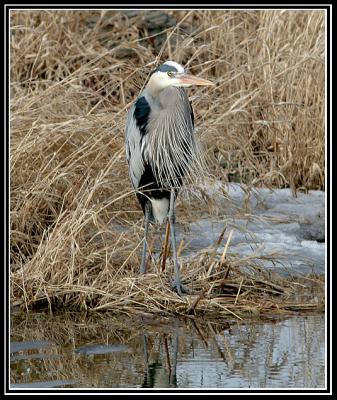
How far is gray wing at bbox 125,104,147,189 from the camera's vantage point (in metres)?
6.05

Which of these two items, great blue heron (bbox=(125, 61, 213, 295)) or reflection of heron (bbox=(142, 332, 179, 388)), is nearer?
reflection of heron (bbox=(142, 332, 179, 388))

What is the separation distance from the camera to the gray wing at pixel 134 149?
6.05m

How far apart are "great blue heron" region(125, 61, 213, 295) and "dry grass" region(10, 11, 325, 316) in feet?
0.75

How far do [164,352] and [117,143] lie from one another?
7.77ft

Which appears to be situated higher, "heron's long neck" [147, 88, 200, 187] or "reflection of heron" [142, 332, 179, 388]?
"heron's long neck" [147, 88, 200, 187]

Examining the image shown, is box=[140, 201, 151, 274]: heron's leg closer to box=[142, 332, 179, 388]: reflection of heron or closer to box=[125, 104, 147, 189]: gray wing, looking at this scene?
box=[125, 104, 147, 189]: gray wing

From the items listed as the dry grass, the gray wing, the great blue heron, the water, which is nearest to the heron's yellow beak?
the great blue heron

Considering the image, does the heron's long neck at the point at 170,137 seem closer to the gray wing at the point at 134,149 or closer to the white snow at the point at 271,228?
the gray wing at the point at 134,149

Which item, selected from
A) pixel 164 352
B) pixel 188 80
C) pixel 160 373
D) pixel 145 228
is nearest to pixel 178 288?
pixel 145 228

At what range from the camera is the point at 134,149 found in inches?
240

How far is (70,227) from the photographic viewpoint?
18.9ft

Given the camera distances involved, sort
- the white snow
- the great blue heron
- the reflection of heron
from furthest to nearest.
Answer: the white snow, the great blue heron, the reflection of heron

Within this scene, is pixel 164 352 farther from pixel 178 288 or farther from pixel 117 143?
pixel 117 143
